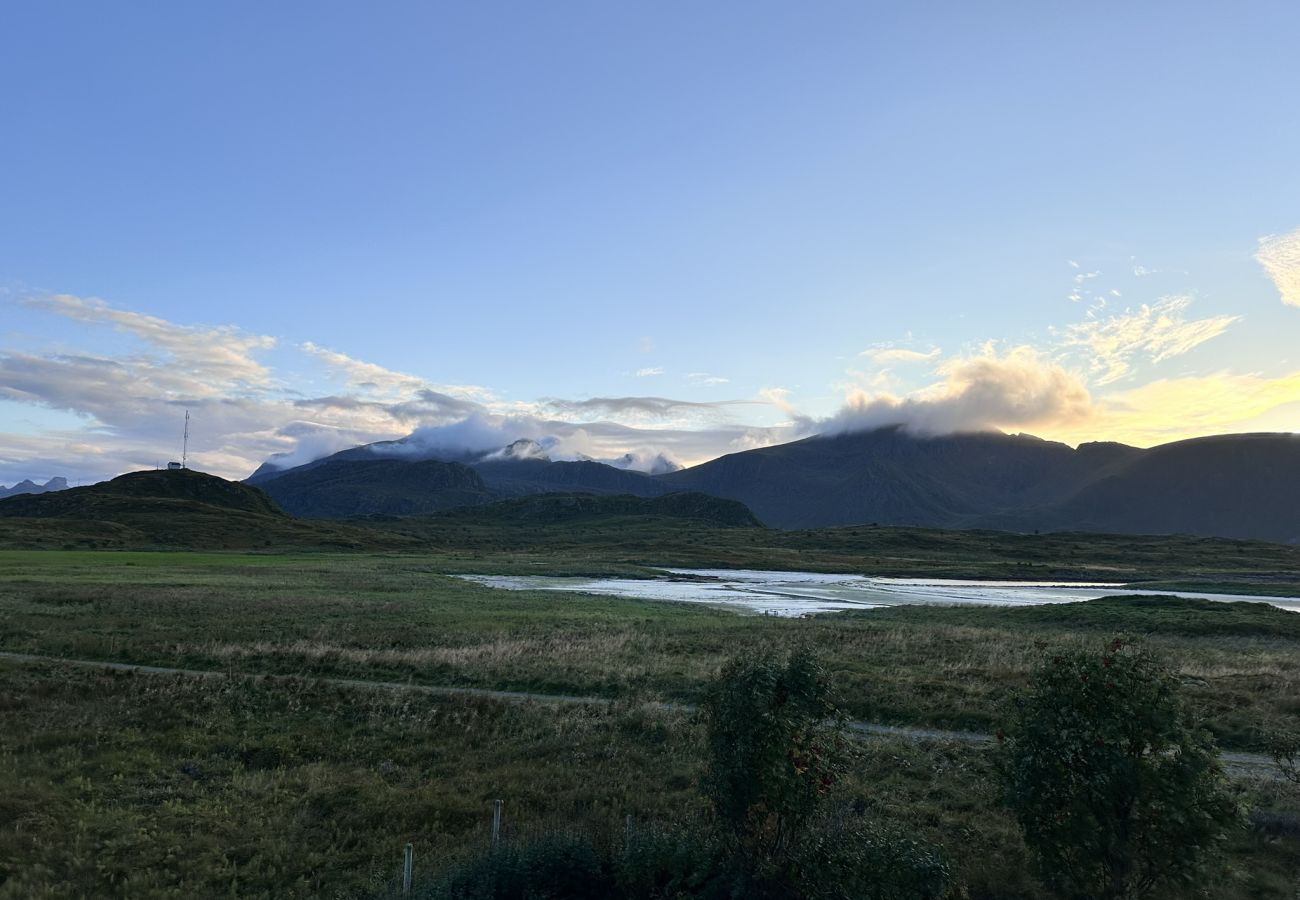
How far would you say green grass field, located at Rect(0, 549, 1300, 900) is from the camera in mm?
14648

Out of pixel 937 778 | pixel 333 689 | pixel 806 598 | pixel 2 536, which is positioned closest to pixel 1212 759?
pixel 937 778

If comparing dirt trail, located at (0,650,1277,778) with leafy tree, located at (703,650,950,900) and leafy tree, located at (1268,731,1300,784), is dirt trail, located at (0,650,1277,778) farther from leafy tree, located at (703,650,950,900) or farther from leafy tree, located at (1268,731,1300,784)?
leafy tree, located at (703,650,950,900)

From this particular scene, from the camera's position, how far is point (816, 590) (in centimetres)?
9469

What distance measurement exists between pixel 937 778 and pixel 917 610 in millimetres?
50890

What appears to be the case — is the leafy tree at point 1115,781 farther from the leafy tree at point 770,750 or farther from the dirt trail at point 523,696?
the dirt trail at point 523,696

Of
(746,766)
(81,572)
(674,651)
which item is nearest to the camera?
(746,766)

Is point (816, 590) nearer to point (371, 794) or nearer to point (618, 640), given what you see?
point (618, 640)

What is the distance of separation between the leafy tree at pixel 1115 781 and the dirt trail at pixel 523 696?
10.6 m

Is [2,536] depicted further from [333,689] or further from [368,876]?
[368,876]

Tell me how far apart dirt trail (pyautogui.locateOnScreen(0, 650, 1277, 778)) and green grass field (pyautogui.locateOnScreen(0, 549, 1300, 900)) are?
753mm

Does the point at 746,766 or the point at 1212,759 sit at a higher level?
the point at 1212,759

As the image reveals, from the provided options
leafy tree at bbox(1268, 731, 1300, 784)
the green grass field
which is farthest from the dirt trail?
the green grass field

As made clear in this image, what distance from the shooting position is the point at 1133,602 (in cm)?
6756

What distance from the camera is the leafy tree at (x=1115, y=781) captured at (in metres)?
9.92
